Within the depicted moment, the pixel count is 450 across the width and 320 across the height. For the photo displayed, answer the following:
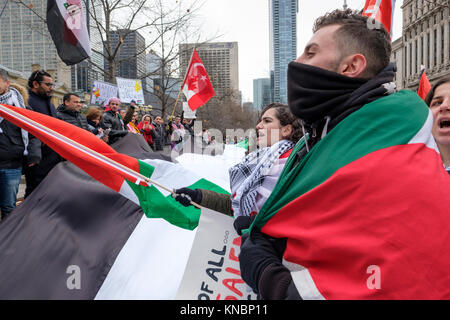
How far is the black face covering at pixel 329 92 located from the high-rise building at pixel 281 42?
179 feet

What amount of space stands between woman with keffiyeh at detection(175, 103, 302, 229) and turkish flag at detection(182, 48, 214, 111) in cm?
602

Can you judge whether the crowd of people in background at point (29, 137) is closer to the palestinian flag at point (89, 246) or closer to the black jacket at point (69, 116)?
the black jacket at point (69, 116)

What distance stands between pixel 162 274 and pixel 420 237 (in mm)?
1701

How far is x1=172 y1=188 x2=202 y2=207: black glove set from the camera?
2244 mm

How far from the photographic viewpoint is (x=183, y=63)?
19.2m

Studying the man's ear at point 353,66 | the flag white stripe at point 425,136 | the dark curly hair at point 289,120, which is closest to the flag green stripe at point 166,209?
the dark curly hair at point 289,120

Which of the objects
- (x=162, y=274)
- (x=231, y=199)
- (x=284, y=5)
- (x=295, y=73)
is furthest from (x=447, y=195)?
(x=284, y=5)

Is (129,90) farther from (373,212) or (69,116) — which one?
(373,212)

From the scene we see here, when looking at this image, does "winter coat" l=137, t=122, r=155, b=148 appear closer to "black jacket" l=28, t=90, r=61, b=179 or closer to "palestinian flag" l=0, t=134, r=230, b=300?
"black jacket" l=28, t=90, r=61, b=179

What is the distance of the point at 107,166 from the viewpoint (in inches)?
94.4

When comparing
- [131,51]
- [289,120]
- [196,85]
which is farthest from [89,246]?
[131,51]

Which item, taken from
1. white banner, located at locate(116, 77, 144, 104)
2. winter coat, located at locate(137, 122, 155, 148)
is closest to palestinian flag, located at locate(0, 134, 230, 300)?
winter coat, located at locate(137, 122, 155, 148)

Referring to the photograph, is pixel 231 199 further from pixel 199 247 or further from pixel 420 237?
pixel 420 237

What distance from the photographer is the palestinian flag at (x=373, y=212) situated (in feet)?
3.40
